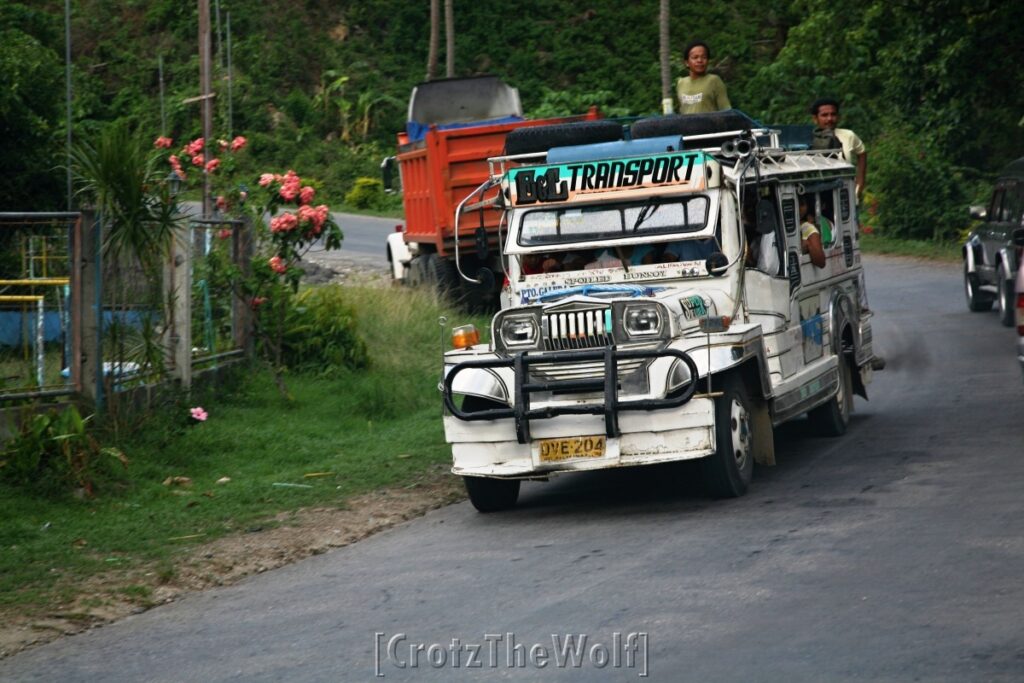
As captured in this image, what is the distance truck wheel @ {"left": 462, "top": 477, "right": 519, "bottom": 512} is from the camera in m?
10.2

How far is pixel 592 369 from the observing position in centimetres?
989

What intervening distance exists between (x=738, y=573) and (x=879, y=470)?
3.37m

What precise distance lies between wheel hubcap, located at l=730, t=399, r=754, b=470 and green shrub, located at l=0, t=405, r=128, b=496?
182 inches

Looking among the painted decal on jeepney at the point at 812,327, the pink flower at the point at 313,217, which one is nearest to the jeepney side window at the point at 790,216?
the painted decal on jeepney at the point at 812,327

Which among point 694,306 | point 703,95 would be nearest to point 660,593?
point 694,306

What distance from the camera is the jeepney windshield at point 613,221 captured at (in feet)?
36.3

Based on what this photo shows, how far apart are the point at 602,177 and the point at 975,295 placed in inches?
442

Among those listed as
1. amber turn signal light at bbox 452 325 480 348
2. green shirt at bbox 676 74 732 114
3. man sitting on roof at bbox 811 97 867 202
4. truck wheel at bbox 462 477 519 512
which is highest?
green shirt at bbox 676 74 732 114

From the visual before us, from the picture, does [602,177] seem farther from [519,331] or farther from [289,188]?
[289,188]

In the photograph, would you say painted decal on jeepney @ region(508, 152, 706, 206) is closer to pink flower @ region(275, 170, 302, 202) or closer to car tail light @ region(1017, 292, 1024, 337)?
car tail light @ region(1017, 292, 1024, 337)

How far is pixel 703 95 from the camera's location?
14.3 meters

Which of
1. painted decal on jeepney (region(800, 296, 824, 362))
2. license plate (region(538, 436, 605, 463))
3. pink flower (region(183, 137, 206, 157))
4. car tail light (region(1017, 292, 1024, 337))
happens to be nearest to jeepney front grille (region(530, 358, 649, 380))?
license plate (region(538, 436, 605, 463))

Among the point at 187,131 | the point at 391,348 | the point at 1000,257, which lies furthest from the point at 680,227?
the point at 187,131

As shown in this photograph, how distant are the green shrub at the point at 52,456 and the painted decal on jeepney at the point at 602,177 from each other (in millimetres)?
3717
